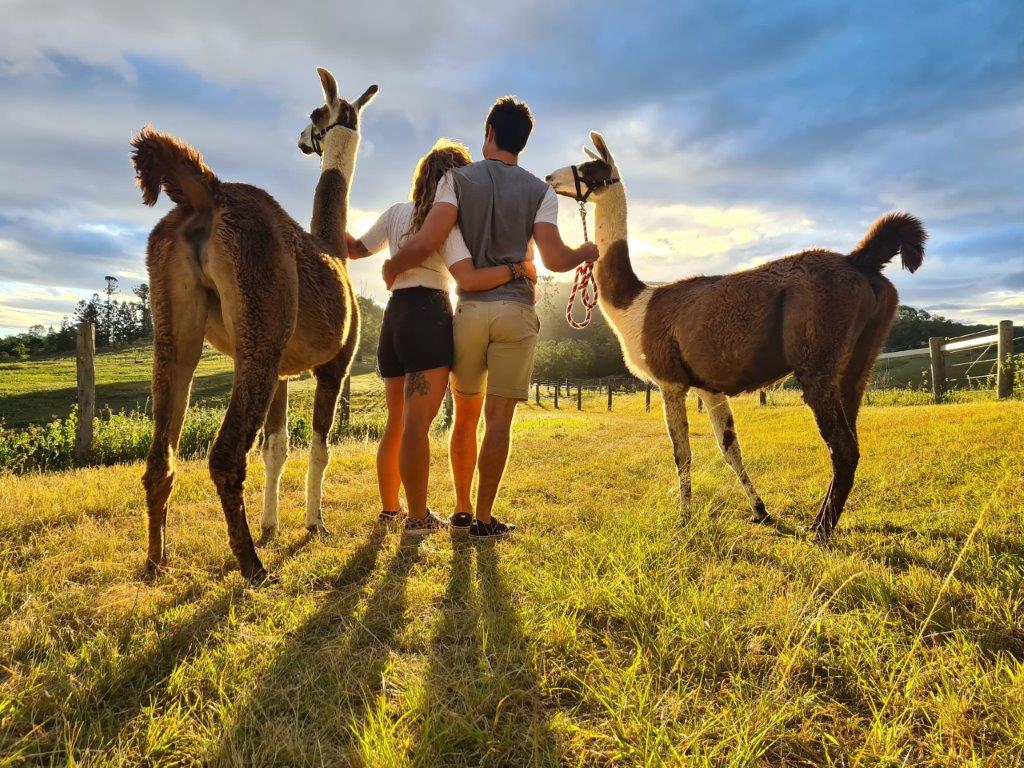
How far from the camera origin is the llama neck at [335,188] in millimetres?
4098

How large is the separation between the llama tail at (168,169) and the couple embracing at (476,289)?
1.06m

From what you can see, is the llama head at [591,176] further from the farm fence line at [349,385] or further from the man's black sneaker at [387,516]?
the farm fence line at [349,385]

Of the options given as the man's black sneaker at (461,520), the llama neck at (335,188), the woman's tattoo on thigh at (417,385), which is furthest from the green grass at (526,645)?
the llama neck at (335,188)

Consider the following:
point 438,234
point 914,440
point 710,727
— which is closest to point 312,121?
point 438,234

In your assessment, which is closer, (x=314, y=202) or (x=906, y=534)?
(x=906, y=534)

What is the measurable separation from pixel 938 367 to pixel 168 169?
16461 millimetres

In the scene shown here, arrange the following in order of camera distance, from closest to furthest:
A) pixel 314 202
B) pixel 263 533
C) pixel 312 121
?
pixel 263 533 < pixel 314 202 < pixel 312 121

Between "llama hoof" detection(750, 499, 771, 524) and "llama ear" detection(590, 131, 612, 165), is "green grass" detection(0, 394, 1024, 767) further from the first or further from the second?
"llama ear" detection(590, 131, 612, 165)

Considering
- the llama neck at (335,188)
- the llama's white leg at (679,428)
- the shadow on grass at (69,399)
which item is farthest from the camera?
the shadow on grass at (69,399)

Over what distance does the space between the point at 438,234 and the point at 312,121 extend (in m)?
2.18

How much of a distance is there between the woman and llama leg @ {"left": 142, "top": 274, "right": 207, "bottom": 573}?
1.18m

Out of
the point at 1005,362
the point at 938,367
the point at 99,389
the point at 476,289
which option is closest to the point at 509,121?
the point at 476,289

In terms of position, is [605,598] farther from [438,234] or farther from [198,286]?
[198,286]

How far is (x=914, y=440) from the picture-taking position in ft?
21.4
